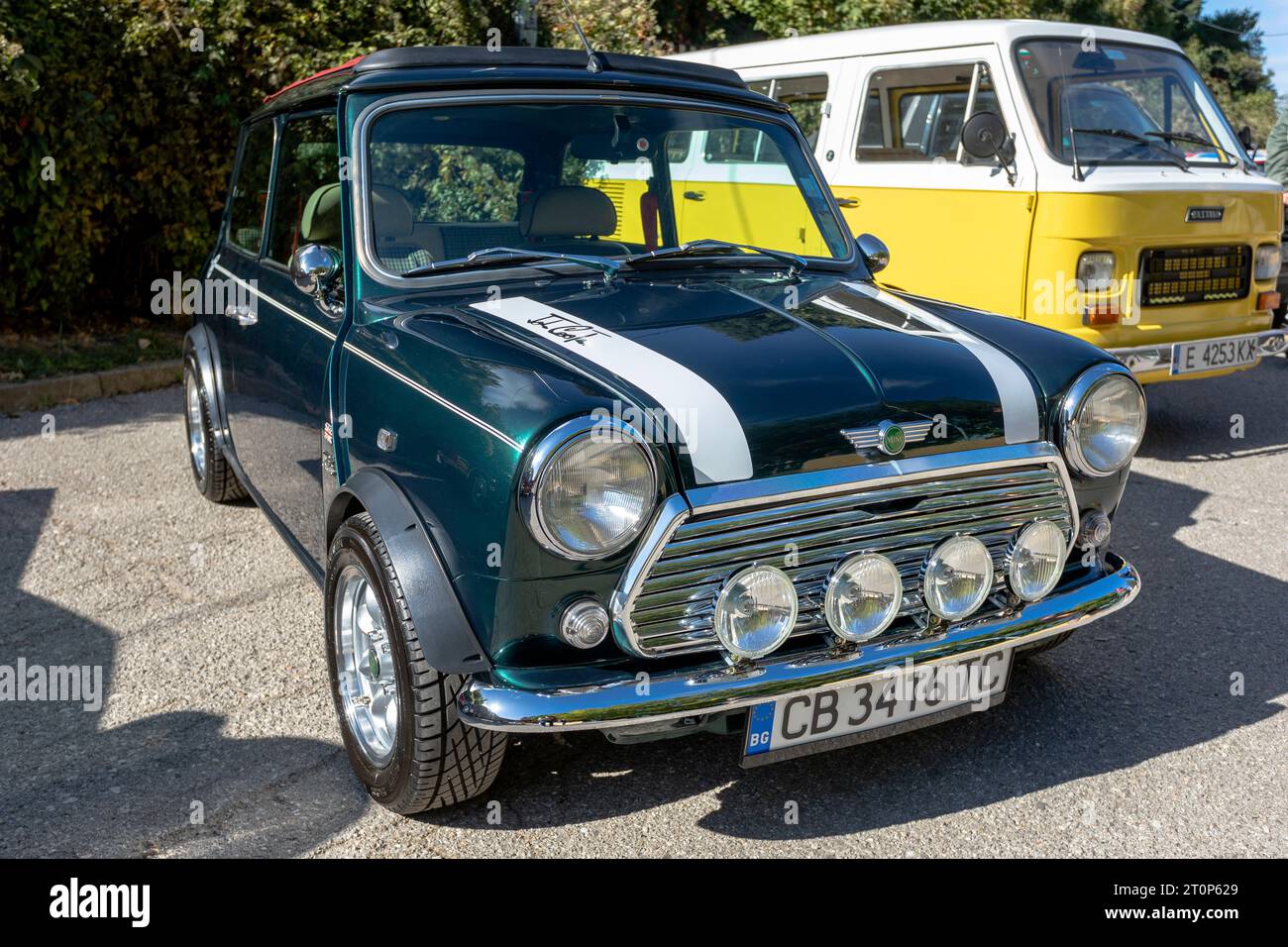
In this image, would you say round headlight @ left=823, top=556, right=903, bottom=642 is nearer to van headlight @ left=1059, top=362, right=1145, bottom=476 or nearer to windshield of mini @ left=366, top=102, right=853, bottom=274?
van headlight @ left=1059, top=362, right=1145, bottom=476

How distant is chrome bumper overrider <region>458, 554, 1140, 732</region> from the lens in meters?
2.43

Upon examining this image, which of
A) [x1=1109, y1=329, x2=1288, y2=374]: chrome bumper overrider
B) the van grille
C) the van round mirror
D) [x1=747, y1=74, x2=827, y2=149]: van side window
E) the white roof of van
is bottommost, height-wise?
[x1=1109, y1=329, x2=1288, y2=374]: chrome bumper overrider

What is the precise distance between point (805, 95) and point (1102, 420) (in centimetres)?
484

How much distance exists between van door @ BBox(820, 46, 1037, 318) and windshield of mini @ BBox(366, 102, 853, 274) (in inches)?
97.8

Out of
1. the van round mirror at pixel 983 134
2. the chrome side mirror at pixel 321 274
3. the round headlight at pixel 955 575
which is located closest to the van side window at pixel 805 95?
the van round mirror at pixel 983 134

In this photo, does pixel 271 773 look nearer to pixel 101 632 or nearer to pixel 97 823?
pixel 97 823

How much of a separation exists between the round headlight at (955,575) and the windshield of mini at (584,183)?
4.47 ft

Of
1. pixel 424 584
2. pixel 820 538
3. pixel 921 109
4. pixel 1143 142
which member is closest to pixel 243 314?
pixel 424 584

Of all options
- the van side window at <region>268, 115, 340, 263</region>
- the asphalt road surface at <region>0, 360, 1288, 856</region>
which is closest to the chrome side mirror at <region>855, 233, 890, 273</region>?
the asphalt road surface at <region>0, 360, 1288, 856</region>

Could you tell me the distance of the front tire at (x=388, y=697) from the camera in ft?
8.77

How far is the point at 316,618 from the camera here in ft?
13.7

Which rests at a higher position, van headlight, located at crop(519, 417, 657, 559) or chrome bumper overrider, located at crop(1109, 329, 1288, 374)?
van headlight, located at crop(519, 417, 657, 559)
